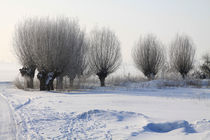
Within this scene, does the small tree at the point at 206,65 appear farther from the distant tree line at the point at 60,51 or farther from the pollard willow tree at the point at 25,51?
the pollard willow tree at the point at 25,51

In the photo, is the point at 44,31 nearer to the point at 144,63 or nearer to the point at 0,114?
the point at 0,114

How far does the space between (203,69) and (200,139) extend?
1262 inches

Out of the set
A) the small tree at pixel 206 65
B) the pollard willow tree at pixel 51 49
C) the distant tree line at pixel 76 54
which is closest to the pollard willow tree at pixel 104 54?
the distant tree line at pixel 76 54

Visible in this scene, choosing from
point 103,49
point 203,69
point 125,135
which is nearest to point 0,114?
point 125,135

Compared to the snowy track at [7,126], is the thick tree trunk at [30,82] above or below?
above

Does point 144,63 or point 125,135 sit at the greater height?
point 144,63

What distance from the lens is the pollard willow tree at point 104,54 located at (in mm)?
24031

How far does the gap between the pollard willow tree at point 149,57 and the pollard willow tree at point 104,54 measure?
22.1 ft

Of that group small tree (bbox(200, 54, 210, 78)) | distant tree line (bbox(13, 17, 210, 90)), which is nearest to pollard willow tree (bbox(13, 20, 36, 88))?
distant tree line (bbox(13, 17, 210, 90))

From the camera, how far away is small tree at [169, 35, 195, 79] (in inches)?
1212

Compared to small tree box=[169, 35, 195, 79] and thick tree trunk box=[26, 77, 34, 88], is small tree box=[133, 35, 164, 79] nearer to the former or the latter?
small tree box=[169, 35, 195, 79]

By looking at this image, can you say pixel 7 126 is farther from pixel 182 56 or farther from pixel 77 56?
pixel 182 56

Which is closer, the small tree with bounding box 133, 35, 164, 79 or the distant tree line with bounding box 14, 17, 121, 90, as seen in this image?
the distant tree line with bounding box 14, 17, 121, 90

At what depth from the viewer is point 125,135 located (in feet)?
17.5
